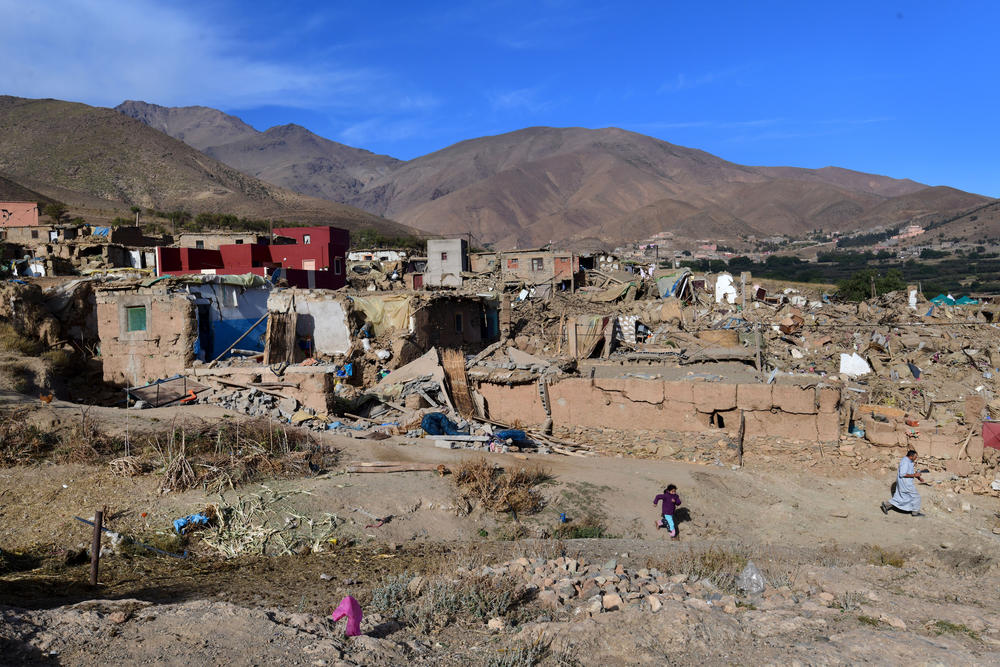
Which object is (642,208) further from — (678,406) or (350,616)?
(350,616)

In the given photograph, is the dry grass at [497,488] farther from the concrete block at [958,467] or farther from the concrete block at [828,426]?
the concrete block at [958,467]

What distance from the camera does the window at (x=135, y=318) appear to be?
47.1ft

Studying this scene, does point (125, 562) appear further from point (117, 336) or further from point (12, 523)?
point (117, 336)

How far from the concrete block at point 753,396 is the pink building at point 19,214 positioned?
150 feet

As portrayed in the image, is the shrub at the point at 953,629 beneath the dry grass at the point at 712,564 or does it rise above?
above

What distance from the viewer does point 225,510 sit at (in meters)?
7.79

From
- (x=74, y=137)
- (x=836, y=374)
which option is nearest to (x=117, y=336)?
(x=836, y=374)

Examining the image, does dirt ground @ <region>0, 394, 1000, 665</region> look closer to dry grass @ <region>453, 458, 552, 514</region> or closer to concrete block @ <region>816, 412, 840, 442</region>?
dry grass @ <region>453, 458, 552, 514</region>

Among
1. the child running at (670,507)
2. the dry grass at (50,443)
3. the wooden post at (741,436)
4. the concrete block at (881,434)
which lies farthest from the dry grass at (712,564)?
A: the dry grass at (50,443)

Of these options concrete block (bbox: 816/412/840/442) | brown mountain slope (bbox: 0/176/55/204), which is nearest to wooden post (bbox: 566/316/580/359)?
concrete block (bbox: 816/412/840/442)

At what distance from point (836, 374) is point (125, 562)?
55.2 ft

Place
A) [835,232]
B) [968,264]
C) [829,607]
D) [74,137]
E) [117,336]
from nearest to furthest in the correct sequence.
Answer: [829,607]
[117,336]
[968,264]
[74,137]
[835,232]

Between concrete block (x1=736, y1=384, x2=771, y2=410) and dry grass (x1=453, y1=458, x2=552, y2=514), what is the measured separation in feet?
13.1

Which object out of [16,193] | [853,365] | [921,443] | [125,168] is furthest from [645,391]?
[125,168]
